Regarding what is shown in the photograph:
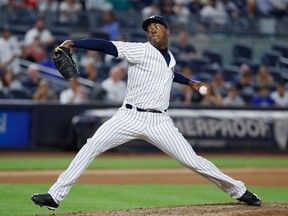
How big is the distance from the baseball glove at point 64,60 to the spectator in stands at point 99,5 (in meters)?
12.8

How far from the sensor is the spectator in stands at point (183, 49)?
19859 millimetres

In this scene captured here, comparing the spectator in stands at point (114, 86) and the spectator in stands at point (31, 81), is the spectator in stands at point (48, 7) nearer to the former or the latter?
the spectator in stands at point (31, 81)

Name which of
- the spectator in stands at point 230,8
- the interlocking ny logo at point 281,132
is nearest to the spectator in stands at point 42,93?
the interlocking ny logo at point 281,132

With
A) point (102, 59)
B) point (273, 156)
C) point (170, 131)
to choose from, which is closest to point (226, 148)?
point (273, 156)

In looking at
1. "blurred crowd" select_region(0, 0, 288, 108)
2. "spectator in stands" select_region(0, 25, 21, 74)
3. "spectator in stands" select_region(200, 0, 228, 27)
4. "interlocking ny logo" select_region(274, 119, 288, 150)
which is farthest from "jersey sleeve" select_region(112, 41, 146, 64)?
"spectator in stands" select_region(200, 0, 228, 27)

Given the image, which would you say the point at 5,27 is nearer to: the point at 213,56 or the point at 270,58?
the point at 213,56

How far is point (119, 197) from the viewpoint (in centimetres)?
1026

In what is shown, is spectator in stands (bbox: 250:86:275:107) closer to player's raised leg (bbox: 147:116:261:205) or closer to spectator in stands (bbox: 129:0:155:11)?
spectator in stands (bbox: 129:0:155:11)

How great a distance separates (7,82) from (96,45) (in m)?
9.52

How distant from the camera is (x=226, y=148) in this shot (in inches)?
694

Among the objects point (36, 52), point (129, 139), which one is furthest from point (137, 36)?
point (129, 139)

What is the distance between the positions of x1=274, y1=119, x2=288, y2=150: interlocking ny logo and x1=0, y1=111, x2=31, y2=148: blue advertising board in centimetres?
544

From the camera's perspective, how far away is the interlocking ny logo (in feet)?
58.7

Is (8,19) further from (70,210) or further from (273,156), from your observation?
(70,210)
